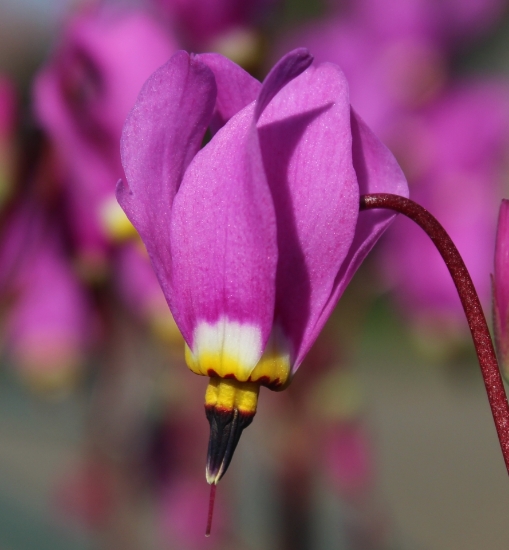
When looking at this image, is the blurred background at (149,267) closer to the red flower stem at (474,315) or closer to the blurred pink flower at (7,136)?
the blurred pink flower at (7,136)

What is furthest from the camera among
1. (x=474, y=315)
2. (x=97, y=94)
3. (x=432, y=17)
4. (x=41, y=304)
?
(x=432, y=17)

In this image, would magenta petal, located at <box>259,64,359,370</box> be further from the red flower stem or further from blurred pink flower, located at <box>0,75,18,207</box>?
blurred pink flower, located at <box>0,75,18,207</box>

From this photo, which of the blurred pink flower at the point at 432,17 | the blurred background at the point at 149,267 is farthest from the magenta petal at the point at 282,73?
the blurred pink flower at the point at 432,17

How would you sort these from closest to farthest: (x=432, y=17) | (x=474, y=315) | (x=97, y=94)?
(x=474, y=315) → (x=97, y=94) → (x=432, y=17)

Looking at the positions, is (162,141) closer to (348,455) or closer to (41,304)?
(41,304)

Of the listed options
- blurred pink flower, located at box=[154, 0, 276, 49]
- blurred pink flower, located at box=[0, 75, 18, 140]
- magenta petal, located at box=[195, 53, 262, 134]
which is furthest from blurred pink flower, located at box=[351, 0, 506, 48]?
magenta petal, located at box=[195, 53, 262, 134]

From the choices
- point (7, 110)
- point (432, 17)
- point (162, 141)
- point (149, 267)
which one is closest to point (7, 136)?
point (7, 110)
